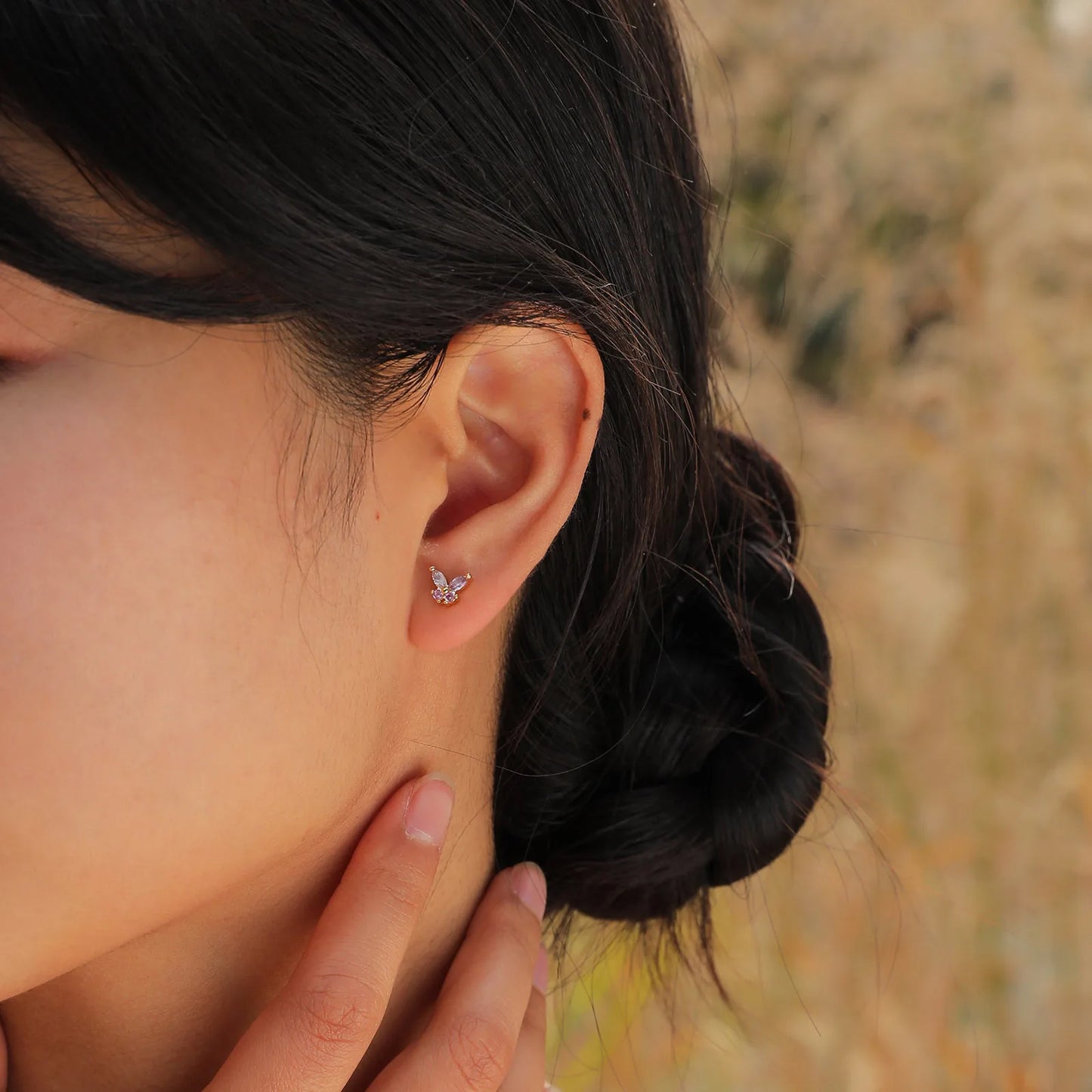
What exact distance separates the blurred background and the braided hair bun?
0.36 metres

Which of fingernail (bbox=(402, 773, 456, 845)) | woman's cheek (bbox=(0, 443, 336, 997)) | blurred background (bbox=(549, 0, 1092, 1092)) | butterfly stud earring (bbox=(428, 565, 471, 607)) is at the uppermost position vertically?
woman's cheek (bbox=(0, 443, 336, 997))

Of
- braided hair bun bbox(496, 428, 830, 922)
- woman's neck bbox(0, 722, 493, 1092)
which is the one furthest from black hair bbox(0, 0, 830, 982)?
woman's neck bbox(0, 722, 493, 1092)

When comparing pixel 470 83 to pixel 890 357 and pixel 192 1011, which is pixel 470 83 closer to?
pixel 192 1011

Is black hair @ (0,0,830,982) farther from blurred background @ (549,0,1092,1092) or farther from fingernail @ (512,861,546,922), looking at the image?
blurred background @ (549,0,1092,1092)

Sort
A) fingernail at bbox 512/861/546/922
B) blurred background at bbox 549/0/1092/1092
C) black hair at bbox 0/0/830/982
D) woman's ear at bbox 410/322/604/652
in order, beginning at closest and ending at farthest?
black hair at bbox 0/0/830/982 < woman's ear at bbox 410/322/604/652 < fingernail at bbox 512/861/546/922 < blurred background at bbox 549/0/1092/1092

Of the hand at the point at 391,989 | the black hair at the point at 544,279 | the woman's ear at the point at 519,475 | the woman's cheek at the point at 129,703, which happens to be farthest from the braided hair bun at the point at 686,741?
the woman's cheek at the point at 129,703

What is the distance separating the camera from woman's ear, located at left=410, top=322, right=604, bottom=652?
0.81 metres

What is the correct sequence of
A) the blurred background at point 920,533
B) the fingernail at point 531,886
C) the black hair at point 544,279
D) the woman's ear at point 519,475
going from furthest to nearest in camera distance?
the blurred background at point 920,533 → the fingernail at point 531,886 → the woman's ear at point 519,475 → the black hair at point 544,279

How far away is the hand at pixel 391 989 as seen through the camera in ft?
2.73

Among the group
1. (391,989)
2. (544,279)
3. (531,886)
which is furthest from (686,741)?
(544,279)

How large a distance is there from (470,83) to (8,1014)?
0.83 m

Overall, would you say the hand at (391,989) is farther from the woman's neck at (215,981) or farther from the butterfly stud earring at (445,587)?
the butterfly stud earring at (445,587)

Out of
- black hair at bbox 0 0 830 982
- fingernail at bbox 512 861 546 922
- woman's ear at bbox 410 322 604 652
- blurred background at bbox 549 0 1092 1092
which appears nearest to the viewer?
black hair at bbox 0 0 830 982

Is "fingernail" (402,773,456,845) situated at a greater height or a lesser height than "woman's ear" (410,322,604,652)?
lesser
